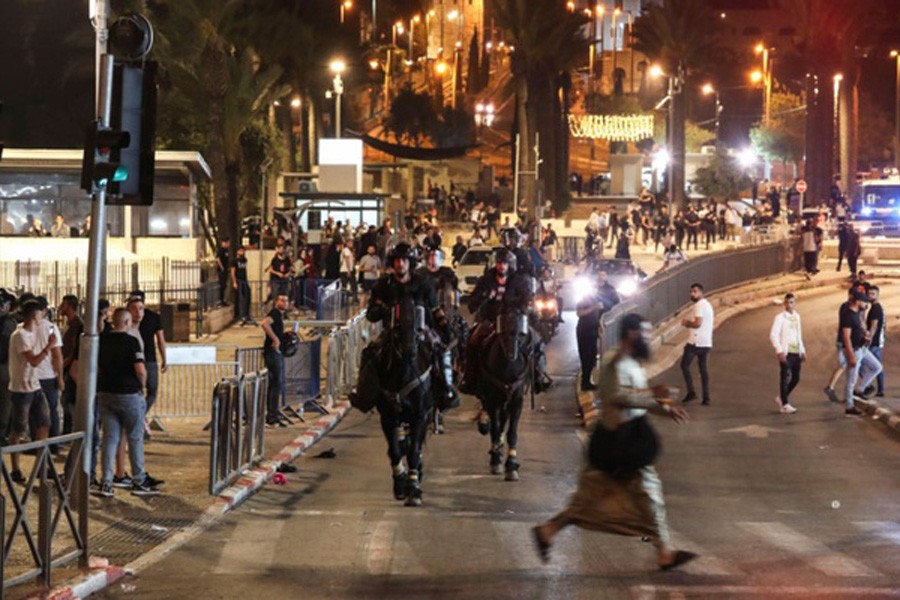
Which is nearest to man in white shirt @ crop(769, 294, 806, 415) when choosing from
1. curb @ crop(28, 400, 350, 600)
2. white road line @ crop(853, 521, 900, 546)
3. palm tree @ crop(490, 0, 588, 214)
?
curb @ crop(28, 400, 350, 600)

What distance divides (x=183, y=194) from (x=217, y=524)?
33.1m

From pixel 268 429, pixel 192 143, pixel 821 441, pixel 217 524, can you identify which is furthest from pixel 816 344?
pixel 192 143

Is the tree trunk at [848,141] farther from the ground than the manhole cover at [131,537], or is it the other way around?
the tree trunk at [848,141]

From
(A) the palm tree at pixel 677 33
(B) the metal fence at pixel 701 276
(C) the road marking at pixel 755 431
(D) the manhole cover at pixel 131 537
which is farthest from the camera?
(A) the palm tree at pixel 677 33

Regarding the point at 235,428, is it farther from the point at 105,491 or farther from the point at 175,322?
the point at 175,322

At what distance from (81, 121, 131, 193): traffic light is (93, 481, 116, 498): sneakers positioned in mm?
3699

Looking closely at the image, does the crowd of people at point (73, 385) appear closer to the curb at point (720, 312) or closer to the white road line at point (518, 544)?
the white road line at point (518, 544)

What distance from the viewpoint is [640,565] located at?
39.8ft

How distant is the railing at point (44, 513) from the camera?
10680 mm

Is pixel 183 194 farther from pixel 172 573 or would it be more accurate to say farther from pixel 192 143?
pixel 172 573

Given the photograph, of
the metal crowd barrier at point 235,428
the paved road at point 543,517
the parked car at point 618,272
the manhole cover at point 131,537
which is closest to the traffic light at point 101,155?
the manhole cover at point 131,537

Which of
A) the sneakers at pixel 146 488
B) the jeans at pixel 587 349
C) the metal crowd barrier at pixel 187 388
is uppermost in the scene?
the jeans at pixel 587 349

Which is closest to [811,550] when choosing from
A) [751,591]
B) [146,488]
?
[751,591]

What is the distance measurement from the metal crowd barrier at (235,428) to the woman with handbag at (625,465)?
5297mm
